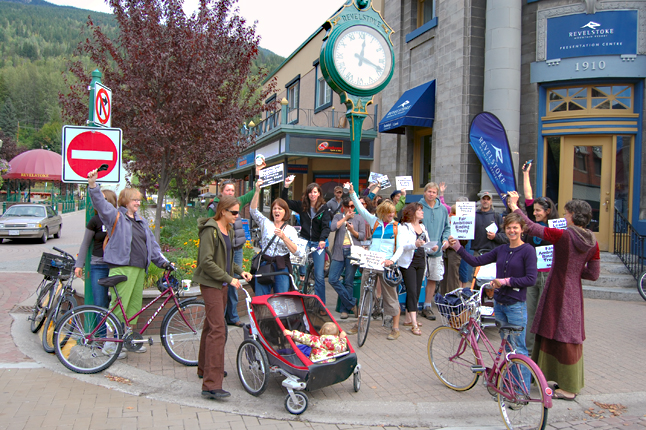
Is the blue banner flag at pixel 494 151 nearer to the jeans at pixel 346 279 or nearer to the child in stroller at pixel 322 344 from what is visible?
the jeans at pixel 346 279

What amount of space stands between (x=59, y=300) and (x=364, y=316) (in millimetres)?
3898

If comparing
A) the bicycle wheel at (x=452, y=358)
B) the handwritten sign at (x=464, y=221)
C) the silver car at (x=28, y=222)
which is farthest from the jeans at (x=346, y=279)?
the silver car at (x=28, y=222)

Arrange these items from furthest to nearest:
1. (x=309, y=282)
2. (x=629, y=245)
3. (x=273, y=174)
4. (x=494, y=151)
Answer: (x=494, y=151)
(x=629, y=245)
(x=309, y=282)
(x=273, y=174)

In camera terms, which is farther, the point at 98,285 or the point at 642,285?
the point at 642,285

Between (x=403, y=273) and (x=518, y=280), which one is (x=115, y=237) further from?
(x=518, y=280)

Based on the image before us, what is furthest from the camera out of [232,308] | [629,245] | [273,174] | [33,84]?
[33,84]

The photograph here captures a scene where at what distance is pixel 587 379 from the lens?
17.3 ft

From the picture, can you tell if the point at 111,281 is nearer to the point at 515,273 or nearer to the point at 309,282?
the point at 309,282

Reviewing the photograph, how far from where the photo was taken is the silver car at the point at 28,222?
59.8 ft

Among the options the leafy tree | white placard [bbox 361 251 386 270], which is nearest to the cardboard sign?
white placard [bbox 361 251 386 270]

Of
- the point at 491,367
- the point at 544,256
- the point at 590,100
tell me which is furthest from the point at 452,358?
the point at 590,100

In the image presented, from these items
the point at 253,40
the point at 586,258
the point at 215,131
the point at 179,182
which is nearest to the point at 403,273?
the point at 586,258

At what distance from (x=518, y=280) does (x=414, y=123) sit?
8548mm

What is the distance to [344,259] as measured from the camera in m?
7.47
